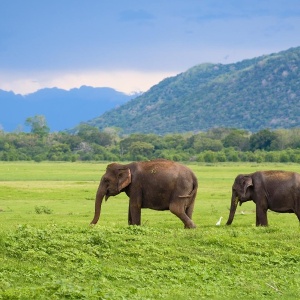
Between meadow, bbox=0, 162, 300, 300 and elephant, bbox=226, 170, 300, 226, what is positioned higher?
elephant, bbox=226, 170, 300, 226

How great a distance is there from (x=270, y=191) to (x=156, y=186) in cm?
368

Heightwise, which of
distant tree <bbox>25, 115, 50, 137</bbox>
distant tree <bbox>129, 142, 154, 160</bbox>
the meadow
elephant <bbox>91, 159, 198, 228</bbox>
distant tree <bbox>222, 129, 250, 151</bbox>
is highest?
distant tree <bbox>25, 115, 50, 137</bbox>

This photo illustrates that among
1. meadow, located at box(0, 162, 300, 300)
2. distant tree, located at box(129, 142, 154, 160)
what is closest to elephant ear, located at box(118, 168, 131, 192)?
meadow, located at box(0, 162, 300, 300)

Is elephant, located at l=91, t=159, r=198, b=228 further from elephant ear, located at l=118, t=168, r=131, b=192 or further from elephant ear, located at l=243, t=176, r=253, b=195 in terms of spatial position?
elephant ear, located at l=243, t=176, r=253, b=195

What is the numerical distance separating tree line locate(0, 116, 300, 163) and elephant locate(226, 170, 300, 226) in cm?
7728

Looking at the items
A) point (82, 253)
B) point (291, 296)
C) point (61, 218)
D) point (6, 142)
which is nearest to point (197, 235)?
point (82, 253)

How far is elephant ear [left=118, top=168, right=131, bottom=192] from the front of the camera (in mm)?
21031

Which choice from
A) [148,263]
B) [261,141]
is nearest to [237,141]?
[261,141]

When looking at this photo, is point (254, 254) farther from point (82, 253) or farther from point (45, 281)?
point (45, 281)

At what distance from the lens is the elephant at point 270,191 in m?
22.2

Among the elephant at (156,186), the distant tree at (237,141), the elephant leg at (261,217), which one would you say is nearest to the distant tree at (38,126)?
the distant tree at (237,141)

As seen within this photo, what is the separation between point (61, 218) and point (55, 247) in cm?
1181

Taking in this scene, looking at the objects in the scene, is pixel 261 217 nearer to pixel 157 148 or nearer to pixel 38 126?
pixel 157 148

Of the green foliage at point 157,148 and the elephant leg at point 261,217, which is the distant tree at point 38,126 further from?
the elephant leg at point 261,217
